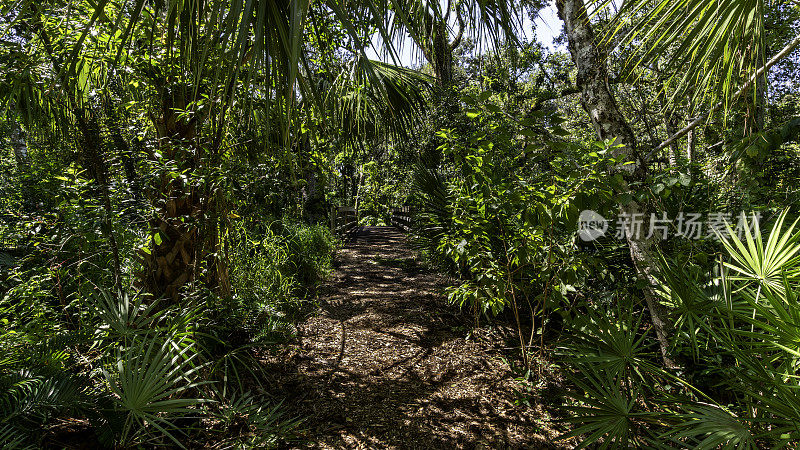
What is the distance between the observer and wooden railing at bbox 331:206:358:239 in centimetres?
926

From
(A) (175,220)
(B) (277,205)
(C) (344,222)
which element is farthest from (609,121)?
(C) (344,222)

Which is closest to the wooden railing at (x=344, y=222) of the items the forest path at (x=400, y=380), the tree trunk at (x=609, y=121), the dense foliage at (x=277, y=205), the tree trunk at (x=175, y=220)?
the forest path at (x=400, y=380)

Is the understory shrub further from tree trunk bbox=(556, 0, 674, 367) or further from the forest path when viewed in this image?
the forest path

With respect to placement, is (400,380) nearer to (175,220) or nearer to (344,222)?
(175,220)

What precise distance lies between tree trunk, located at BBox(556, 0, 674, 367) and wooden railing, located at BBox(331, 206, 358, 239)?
6.51 m

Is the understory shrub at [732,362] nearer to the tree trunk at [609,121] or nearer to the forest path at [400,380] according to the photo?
the tree trunk at [609,121]

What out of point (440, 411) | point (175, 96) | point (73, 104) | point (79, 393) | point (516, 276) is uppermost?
point (175, 96)

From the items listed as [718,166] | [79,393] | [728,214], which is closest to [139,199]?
[79,393]

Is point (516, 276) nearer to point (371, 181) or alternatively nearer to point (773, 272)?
point (773, 272)

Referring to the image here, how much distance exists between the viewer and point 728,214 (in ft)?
8.36

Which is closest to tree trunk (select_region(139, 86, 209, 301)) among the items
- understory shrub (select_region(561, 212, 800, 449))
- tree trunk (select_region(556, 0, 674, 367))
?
understory shrub (select_region(561, 212, 800, 449))

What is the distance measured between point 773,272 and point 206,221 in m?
2.95

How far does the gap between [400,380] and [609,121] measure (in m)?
2.49

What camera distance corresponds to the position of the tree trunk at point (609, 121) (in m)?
2.58
